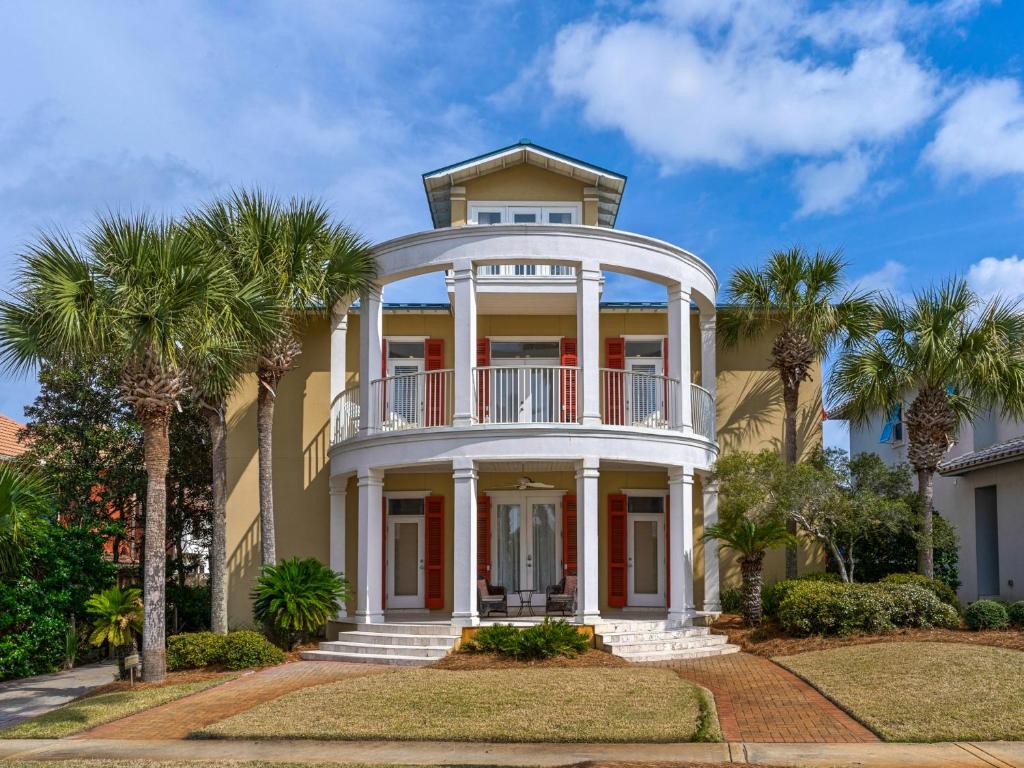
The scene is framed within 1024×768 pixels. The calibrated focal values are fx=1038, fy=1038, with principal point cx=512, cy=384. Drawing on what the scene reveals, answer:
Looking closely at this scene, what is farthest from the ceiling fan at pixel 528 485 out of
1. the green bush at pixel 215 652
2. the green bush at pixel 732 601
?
the green bush at pixel 215 652

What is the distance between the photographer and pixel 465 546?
1786 cm

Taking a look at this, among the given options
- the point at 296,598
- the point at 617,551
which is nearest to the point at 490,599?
the point at 296,598

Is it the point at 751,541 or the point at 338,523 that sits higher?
the point at 338,523

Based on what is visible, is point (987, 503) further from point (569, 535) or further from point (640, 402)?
point (569, 535)

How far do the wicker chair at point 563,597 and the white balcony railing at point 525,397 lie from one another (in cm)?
308

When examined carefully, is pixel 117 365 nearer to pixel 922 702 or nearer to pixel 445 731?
pixel 445 731

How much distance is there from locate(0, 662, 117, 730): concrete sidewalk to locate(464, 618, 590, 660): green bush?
6127 mm

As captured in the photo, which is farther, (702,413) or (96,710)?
(702,413)

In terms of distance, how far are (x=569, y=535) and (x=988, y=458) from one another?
8.69 metres

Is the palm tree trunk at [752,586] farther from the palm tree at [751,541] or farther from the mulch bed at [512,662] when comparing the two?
the mulch bed at [512,662]

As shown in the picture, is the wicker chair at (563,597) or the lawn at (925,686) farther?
the wicker chair at (563,597)

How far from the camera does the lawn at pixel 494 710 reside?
36.2ft

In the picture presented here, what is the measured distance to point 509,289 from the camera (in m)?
21.0

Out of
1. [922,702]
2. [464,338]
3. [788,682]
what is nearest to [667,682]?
[788,682]
